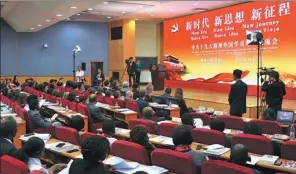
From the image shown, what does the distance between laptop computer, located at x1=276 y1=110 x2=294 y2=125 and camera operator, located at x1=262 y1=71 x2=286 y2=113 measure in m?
1.00

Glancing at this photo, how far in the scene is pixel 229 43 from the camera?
1302cm

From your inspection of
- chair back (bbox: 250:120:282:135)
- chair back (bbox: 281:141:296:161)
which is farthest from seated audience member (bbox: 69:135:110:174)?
chair back (bbox: 250:120:282:135)

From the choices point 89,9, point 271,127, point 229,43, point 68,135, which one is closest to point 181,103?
point 271,127

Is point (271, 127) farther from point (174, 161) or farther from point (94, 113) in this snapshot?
point (94, 113)

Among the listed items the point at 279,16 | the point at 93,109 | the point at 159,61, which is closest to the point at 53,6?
the point at 93,109

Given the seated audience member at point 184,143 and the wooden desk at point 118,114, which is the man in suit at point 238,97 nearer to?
the wooden desk at point 118,114

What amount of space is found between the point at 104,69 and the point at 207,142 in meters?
16.2

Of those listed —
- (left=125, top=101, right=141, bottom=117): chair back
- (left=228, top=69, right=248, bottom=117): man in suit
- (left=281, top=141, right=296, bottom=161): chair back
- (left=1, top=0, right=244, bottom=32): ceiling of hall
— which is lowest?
(left=281, top=141, right=296, bottom=161): chair back

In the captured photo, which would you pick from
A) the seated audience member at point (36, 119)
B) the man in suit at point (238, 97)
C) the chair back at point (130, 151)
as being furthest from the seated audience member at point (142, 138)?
the man in suit at point (238, 97)

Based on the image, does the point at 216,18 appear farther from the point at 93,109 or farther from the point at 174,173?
the point at 174,173

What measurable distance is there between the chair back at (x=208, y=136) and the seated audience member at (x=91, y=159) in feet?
6.22

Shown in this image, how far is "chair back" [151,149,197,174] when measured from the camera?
3068mm

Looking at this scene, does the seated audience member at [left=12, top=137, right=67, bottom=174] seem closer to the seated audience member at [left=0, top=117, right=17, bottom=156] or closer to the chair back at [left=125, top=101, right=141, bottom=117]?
the seated audience member at [left=0, top=117, right=17, bottom=156]

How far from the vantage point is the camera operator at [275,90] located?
662 cm
